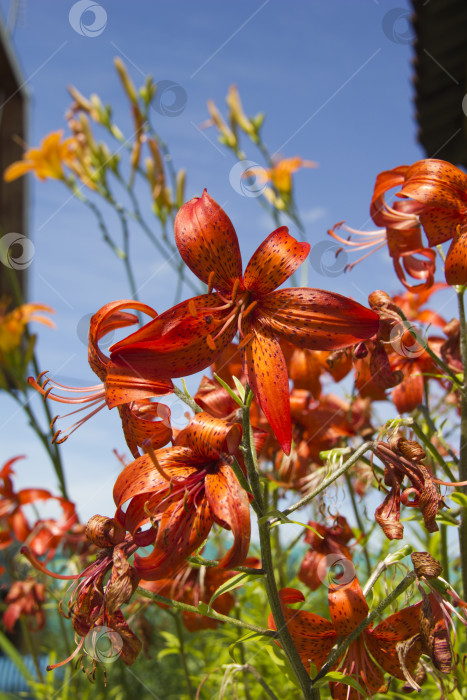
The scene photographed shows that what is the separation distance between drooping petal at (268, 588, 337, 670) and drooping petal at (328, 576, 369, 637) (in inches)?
0.6

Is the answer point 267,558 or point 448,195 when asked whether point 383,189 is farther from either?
point 267,558

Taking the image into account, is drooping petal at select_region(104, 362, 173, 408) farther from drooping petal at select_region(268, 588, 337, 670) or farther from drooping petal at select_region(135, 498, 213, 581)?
drooping petal at select_region(268, 588, 337, 670)

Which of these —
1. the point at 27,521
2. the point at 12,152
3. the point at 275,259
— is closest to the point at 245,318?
the point at 275,259

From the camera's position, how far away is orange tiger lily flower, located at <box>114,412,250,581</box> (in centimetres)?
52

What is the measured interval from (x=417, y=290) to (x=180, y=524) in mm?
487

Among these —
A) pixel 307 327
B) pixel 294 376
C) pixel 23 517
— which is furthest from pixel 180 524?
pixel 23 517

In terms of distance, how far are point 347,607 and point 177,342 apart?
35cm

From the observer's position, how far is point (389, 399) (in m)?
1.13

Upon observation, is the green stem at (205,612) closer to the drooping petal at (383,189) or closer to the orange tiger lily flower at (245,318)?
the orange tiger lily flower at (245,318)

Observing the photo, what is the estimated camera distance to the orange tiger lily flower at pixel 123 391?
56 cm

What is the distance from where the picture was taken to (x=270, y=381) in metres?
0.58

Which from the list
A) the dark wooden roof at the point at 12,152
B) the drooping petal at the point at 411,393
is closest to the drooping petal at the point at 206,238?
the drooping petal at the point at 411,393

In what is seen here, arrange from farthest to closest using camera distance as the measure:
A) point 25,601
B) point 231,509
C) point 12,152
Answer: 1. point 12,152
2. point 25,601
3. point 231,509

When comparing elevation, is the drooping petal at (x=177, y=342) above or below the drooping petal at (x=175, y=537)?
above
